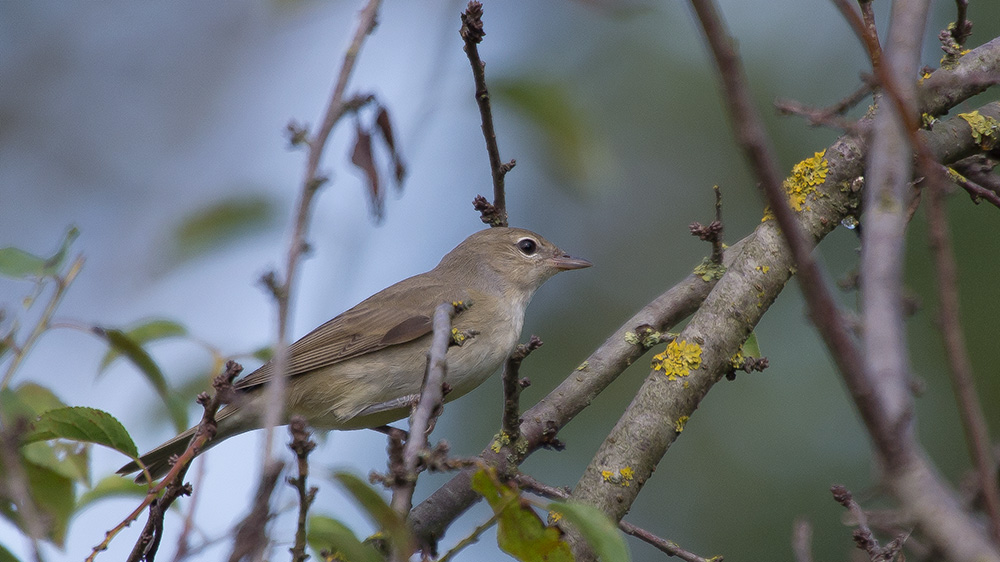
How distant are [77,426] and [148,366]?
362 millimetres

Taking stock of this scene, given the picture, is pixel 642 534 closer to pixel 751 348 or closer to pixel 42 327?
pixel 751 348

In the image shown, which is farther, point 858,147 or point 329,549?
point 858,147

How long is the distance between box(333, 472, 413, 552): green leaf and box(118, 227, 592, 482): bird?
2790 mm

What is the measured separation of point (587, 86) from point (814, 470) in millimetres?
3995

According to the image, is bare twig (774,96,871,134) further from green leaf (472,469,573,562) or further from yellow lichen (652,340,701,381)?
yellow lichen (652,340,701,381)

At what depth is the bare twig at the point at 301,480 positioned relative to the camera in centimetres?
176

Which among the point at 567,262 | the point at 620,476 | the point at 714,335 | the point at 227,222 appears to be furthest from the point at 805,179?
the point at 567,262

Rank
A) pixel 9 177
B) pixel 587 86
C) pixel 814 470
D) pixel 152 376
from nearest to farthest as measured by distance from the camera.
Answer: pixel 152 376, pixel 814 470, pixel 587 86, pixel 9 177

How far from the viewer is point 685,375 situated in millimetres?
3533

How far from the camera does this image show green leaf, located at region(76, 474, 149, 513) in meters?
2.80

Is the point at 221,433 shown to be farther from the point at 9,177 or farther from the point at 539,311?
the point at 9,177

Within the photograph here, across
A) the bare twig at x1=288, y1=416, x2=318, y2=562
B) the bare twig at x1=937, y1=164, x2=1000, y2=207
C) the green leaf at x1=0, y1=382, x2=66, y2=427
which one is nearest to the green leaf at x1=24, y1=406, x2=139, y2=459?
the green leaf at x1=0, y1=382, x2=66, y2=427

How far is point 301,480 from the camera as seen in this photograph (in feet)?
5.83

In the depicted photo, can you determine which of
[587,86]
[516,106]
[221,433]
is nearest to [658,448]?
[516,106]
